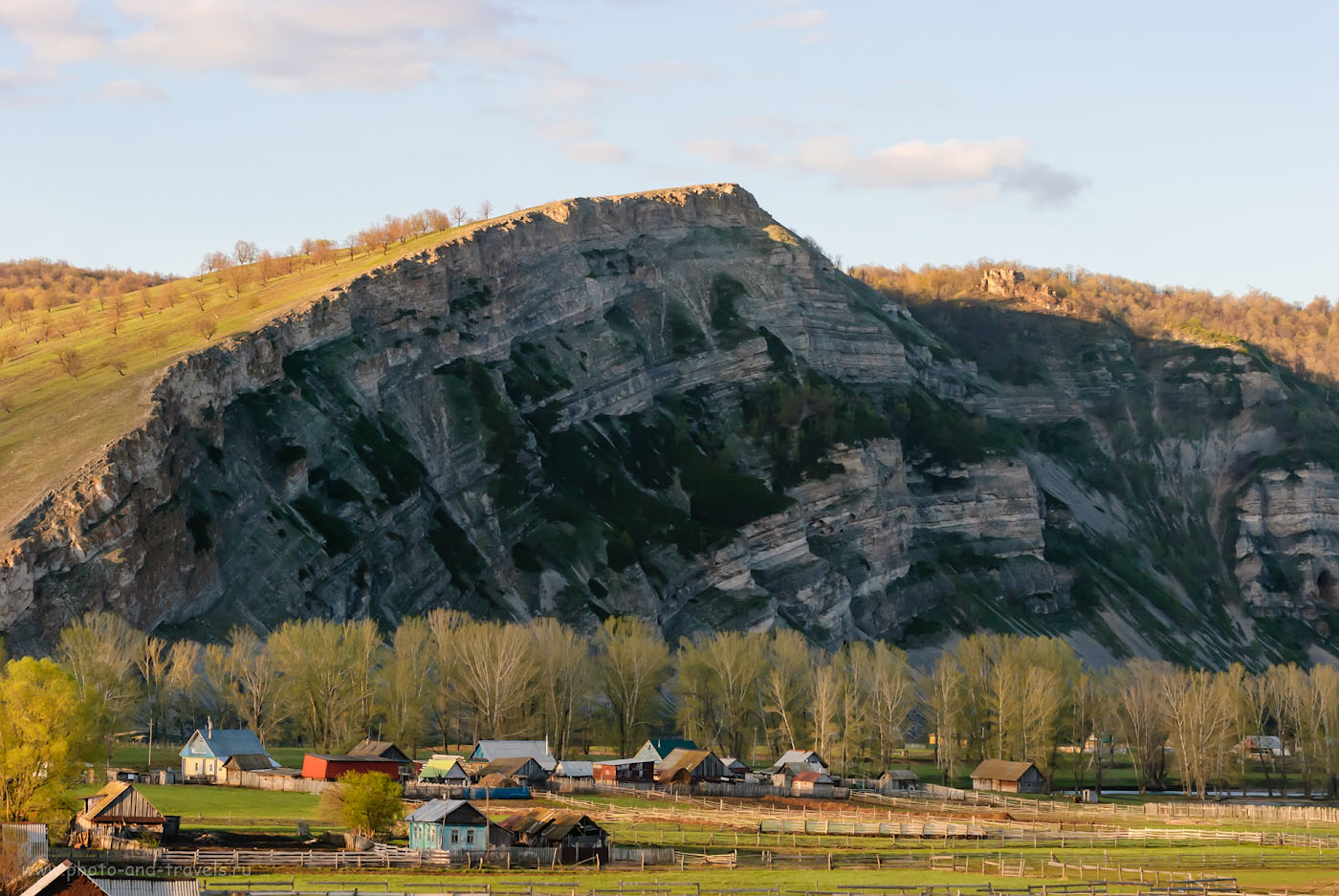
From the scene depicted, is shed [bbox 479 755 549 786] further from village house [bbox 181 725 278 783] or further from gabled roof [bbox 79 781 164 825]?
gabled roof [bbox 79 781 164 825]

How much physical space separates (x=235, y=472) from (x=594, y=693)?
1859 inches

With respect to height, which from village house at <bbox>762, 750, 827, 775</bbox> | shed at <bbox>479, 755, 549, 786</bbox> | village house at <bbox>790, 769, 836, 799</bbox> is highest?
shed at <bbox>479, 755, 549, 786</bbox>

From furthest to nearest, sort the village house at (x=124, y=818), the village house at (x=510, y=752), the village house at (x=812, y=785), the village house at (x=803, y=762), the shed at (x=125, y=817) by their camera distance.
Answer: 1. the village house at (x=803, y=762)
2. the village house at (x=510, y=752)
3. the village house at (x=812, y=785)
4. the shed at (x=125, y=817)
5. the village house at (x=124, y=818)

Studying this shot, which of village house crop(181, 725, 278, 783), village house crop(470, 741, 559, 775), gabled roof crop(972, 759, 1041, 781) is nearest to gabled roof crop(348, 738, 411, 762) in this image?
village house crop(181, 725, 278, 783)

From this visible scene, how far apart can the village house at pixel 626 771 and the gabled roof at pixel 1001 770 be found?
2774 centimetres

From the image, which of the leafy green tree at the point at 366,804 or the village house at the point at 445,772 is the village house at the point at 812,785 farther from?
the leafy green tree at the point at 366,804

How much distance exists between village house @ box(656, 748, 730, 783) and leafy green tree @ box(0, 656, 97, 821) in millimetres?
45502

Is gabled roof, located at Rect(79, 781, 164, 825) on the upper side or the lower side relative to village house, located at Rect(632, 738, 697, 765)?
upper

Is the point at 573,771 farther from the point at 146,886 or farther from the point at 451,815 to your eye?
the point at 146,886

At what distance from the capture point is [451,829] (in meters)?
73.1

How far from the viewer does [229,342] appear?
170 metres

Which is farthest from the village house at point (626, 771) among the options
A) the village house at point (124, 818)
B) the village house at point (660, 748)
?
the village house at point (124, 818)

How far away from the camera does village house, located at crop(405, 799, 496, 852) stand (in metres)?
72.9

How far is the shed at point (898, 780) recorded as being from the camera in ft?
385
